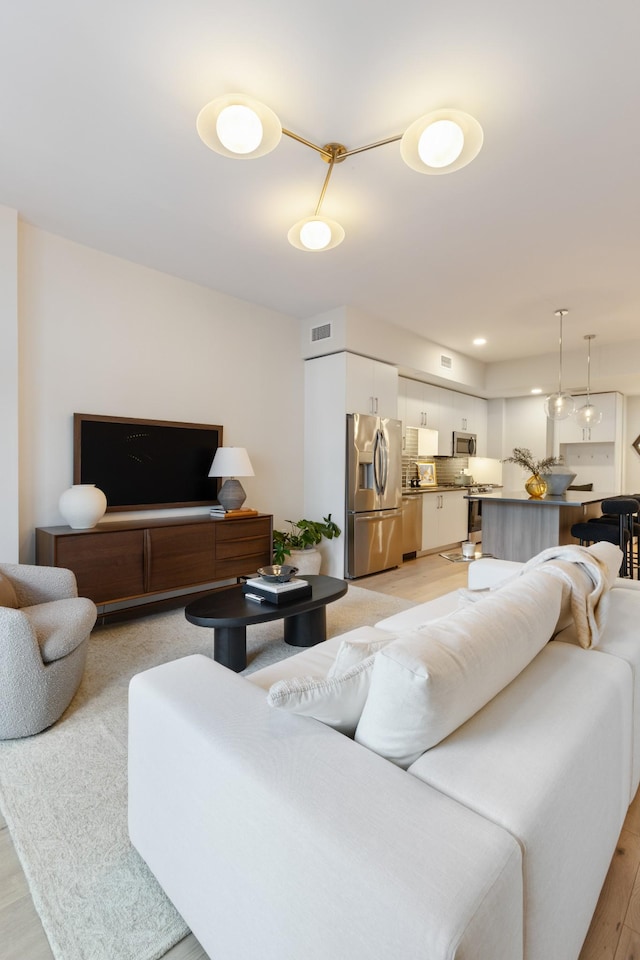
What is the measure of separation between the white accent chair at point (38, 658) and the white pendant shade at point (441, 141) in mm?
2490

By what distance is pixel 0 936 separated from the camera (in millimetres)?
1186

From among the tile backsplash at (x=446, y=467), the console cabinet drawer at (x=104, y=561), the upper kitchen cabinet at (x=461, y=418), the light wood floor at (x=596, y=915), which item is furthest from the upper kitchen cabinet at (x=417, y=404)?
the light wood floor at (x=596, y=915)

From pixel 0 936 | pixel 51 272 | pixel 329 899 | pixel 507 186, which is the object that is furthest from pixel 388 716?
pixel 51 272

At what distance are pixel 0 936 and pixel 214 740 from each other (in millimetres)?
881

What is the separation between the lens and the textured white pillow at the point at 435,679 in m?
0.90

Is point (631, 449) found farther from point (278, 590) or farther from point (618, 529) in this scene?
point (278, 590)

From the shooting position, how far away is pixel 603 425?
6.79 m

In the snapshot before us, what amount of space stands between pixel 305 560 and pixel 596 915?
3360 millimetres

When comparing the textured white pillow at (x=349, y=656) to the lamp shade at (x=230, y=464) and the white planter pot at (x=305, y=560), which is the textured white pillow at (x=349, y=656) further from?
the white planter pot at (x=305, y=560)

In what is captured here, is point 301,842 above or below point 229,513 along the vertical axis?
below

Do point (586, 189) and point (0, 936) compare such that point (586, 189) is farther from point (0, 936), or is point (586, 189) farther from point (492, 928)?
point (0, 936)

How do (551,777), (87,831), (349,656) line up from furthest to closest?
(87,831)
(349,656)
(551,777)

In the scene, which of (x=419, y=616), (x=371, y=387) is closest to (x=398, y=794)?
(x=419, y=616)

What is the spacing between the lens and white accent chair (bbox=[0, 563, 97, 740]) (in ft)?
6.28
